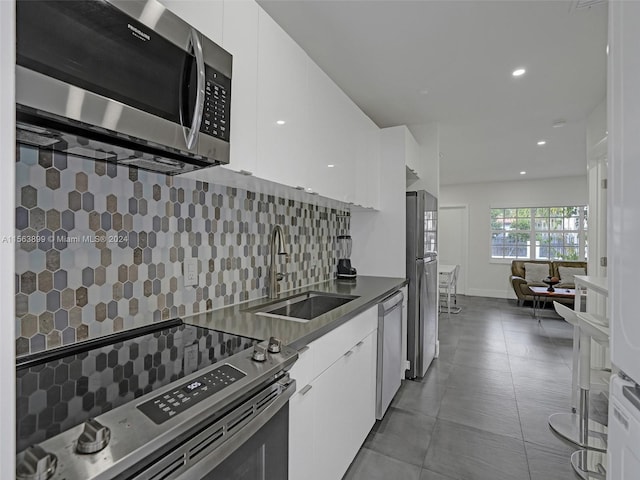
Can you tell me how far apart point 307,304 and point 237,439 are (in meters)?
1.38

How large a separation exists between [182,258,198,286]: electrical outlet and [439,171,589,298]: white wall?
25.2 ft

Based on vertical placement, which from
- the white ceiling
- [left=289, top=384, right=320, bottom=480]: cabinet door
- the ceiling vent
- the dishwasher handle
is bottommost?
[left=289, top=384, right=320, bottom=480]: cabinet door

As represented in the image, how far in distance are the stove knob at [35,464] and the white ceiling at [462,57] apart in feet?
7.02

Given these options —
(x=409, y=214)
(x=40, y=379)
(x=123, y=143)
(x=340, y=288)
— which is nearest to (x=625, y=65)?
(x=123, y=143)

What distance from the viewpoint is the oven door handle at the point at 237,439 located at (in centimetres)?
74

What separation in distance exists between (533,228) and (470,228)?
4.29 feet

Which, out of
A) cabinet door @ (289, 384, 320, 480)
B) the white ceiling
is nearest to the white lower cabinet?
cabinet door @ (289, 384, 320, 480)

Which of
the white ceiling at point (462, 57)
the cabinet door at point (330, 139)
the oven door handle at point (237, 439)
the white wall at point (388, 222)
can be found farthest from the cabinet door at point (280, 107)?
the white wall at point (388, 222)

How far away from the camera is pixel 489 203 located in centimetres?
776

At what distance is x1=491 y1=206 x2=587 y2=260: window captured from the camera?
23.0ft

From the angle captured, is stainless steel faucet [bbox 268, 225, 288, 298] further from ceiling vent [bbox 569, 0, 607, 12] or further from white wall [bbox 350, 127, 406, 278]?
ceiling vent [bbox 569, 0, 607, 12]

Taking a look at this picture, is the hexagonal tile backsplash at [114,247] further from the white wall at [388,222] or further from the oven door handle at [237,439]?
the white wall at [388,222]

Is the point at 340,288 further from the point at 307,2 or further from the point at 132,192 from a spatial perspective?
the point at 307,2
